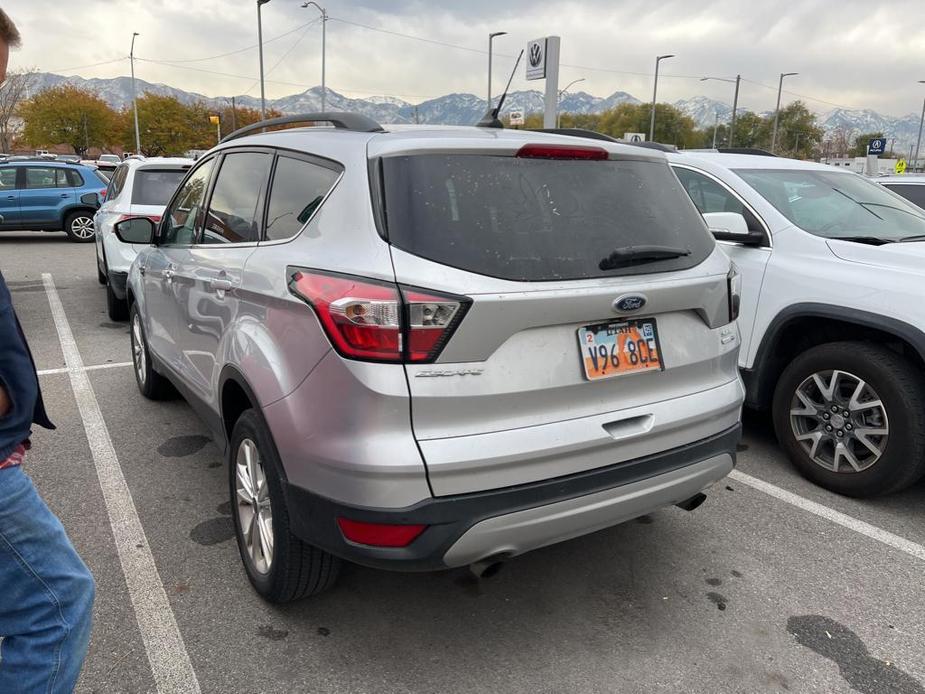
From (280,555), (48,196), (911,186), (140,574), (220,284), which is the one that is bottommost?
(140,574)

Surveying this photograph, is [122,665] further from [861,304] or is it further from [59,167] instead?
[59,167]

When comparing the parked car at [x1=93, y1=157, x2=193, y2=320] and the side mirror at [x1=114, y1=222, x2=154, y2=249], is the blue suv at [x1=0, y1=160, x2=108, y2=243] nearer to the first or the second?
the parked car at [x1=93, y1=157, x2=193, y2=320]

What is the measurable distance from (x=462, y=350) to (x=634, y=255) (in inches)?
29.9

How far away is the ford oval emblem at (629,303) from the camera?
90.7 inches

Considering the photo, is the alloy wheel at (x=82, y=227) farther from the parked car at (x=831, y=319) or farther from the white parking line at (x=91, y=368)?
the parked car at (x=831, y=319)

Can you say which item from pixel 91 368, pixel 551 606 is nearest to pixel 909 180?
pixel 551 606

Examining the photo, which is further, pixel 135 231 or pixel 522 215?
pixel 135 231

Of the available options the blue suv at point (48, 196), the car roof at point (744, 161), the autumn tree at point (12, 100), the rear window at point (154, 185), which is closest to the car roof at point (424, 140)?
the car roof at point (744, 161)

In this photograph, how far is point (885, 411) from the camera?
11.5ft

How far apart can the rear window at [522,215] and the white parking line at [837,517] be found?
5.71ft

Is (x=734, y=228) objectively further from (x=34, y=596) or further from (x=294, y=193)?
(x=34, y=596)

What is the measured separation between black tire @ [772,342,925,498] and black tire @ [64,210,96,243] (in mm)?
14949

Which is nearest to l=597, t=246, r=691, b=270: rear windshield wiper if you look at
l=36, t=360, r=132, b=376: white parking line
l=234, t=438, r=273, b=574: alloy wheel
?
l=234, t=438, r=273, b=574: alloy wheel

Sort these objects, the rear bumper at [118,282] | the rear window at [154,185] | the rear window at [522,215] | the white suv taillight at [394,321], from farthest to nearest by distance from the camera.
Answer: the rear window at [154,185] → the rear bumper at [118,282] → the rear window at [522,215] → the white suv taillight at [394,321]
